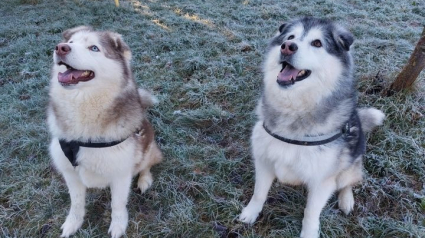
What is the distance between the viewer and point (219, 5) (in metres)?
8.30

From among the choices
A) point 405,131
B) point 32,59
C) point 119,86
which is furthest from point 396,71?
point 32,59

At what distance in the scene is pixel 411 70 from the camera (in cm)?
364

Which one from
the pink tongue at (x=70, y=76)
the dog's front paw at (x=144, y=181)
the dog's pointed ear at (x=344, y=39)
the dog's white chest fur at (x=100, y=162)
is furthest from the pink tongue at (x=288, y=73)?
the dog's front paw at (x=144, y=181)

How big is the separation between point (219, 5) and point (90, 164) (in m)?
6.97

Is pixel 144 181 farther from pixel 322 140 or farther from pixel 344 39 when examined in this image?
pixel 344 39

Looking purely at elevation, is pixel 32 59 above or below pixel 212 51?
below

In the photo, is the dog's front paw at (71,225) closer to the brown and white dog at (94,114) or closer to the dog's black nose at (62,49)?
the brown and white dog at (94,114)

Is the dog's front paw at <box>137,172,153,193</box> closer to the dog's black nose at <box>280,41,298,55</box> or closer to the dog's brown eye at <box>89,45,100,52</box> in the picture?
the dog's brown eye at <box>89,45,100,52</box>

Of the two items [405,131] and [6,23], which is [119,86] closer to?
[405,131]

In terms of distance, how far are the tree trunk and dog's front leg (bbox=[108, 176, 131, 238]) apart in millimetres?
3389

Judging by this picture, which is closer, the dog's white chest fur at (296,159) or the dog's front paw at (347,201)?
the dog's white chest fur at (296,159)

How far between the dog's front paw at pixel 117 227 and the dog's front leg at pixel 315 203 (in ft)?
5.12

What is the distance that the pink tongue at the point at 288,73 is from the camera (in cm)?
213

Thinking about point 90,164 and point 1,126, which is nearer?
point 90,164
